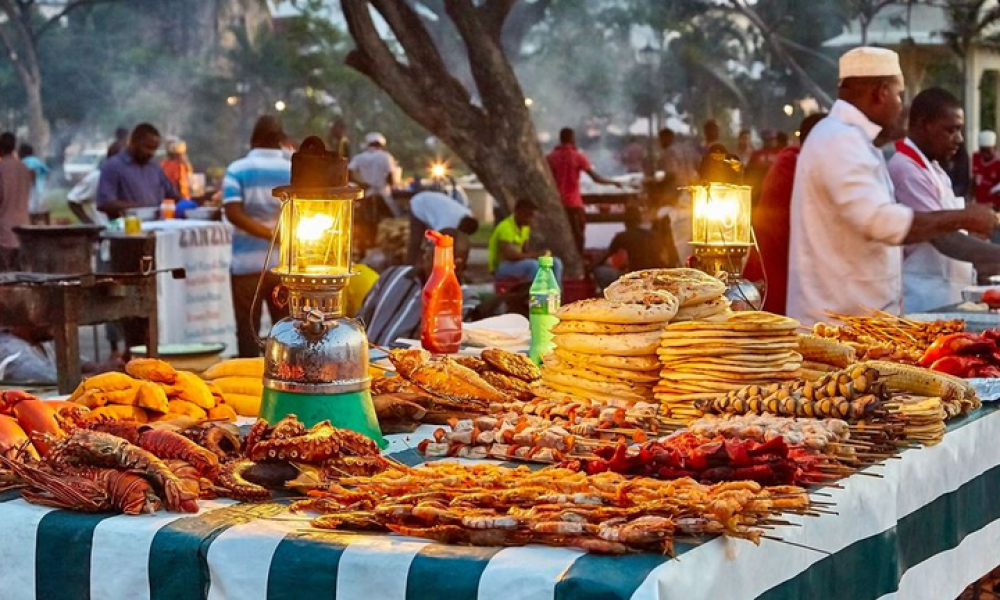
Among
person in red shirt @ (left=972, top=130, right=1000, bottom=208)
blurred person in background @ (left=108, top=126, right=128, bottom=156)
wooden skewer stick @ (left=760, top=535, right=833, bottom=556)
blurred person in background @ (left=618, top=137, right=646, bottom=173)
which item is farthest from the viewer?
blurred person in background @ (left=618, top=137, right=646, bottom=173)

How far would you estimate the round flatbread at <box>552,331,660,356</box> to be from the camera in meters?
3.66

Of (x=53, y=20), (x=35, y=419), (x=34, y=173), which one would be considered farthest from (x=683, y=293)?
(x=53, y=20)

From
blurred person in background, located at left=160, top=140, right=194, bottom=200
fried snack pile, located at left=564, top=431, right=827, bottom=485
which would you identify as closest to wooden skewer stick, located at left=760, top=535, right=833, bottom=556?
fried snack pile, located at left=564, top=431, right=827, bottom=485

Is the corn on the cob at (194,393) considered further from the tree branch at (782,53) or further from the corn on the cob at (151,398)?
the tree branch at (782,53)

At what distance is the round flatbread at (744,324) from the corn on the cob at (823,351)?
0.28m

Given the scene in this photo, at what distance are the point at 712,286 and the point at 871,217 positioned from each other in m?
1.79

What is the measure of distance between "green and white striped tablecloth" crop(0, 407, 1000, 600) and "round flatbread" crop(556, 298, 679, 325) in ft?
2.46

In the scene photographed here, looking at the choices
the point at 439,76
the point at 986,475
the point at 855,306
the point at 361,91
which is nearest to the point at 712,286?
the point at 986,475

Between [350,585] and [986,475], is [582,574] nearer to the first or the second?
[350,585]

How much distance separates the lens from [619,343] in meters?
3.67

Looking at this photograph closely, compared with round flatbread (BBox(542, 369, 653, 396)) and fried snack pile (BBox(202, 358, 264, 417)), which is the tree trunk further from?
round flatbread (BBox(542, 369, 653, 396))

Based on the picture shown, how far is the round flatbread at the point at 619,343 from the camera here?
3.66 metres

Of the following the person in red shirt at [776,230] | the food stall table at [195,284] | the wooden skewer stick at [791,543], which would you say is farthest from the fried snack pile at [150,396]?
the food stall table at [195,284]

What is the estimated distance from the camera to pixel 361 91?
32.8 metres
